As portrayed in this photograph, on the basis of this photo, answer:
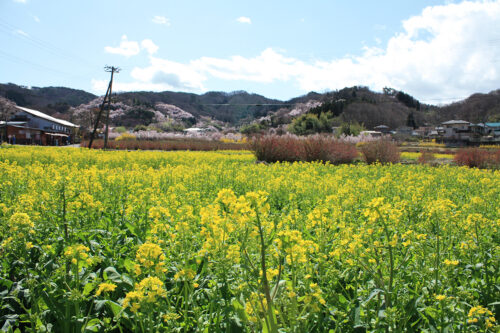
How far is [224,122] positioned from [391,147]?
10921cm

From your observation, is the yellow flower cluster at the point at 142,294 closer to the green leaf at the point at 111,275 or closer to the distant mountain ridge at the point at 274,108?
the green leaf at the point at 111,275

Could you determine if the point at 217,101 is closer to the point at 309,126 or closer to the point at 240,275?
the point at 309,126

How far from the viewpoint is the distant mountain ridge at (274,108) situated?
75500 mm

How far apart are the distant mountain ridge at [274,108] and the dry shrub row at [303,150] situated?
1814 inches

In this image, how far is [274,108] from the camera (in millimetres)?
121625

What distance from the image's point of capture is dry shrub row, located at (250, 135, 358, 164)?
15.1 meters

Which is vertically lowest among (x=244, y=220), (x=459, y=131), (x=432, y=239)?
(x=432, y=239)

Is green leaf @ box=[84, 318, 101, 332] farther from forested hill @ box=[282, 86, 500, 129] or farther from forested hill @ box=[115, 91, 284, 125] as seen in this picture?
forested hill @ box=[115, 91, 284, 125]

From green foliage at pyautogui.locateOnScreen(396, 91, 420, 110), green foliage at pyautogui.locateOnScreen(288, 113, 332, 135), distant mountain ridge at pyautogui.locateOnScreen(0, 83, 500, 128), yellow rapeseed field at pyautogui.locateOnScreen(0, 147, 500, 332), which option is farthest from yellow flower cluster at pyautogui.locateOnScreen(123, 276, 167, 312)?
green foliage at pyautogui.locateOnScreen(396, 91, 420, 110)

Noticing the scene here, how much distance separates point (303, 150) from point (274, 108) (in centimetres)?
10860

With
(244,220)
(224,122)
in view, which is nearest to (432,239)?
(244,220)

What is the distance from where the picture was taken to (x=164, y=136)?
4000 centimetres

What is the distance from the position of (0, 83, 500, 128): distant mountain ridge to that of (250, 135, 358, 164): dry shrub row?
46085 mm

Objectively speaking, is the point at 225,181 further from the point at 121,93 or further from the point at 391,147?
the point at 121,93
